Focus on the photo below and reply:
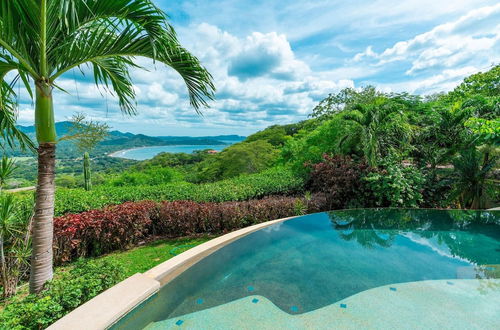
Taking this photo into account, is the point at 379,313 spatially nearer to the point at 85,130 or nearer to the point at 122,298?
the point at 122,298

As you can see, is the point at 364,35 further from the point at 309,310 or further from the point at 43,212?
the point at 43,212

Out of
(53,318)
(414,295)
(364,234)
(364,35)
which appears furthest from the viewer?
(364,35)

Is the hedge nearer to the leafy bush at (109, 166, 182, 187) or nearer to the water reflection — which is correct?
the water reflection

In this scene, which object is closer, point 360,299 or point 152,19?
point 152,19

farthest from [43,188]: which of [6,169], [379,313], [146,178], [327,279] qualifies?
[146,178]

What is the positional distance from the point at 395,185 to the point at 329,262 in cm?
407

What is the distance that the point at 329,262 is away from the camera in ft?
14.9

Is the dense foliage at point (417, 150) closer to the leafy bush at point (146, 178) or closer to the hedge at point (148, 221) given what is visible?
the hedge at point (148, 221)

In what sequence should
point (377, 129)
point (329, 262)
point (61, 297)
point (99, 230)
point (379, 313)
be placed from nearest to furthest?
point (61, 297)
point (379, 313)
point (329, 262)
point (99, 230)
point (377, 129)

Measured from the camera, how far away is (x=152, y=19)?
2930 mm

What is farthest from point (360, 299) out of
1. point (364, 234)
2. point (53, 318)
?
point (53, 318)

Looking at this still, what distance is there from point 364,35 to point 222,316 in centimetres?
937

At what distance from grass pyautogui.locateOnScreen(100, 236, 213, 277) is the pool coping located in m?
0.99

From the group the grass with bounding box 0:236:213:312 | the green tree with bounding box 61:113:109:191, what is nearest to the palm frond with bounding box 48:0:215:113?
the green tree with bounding box 61:113:109:191
